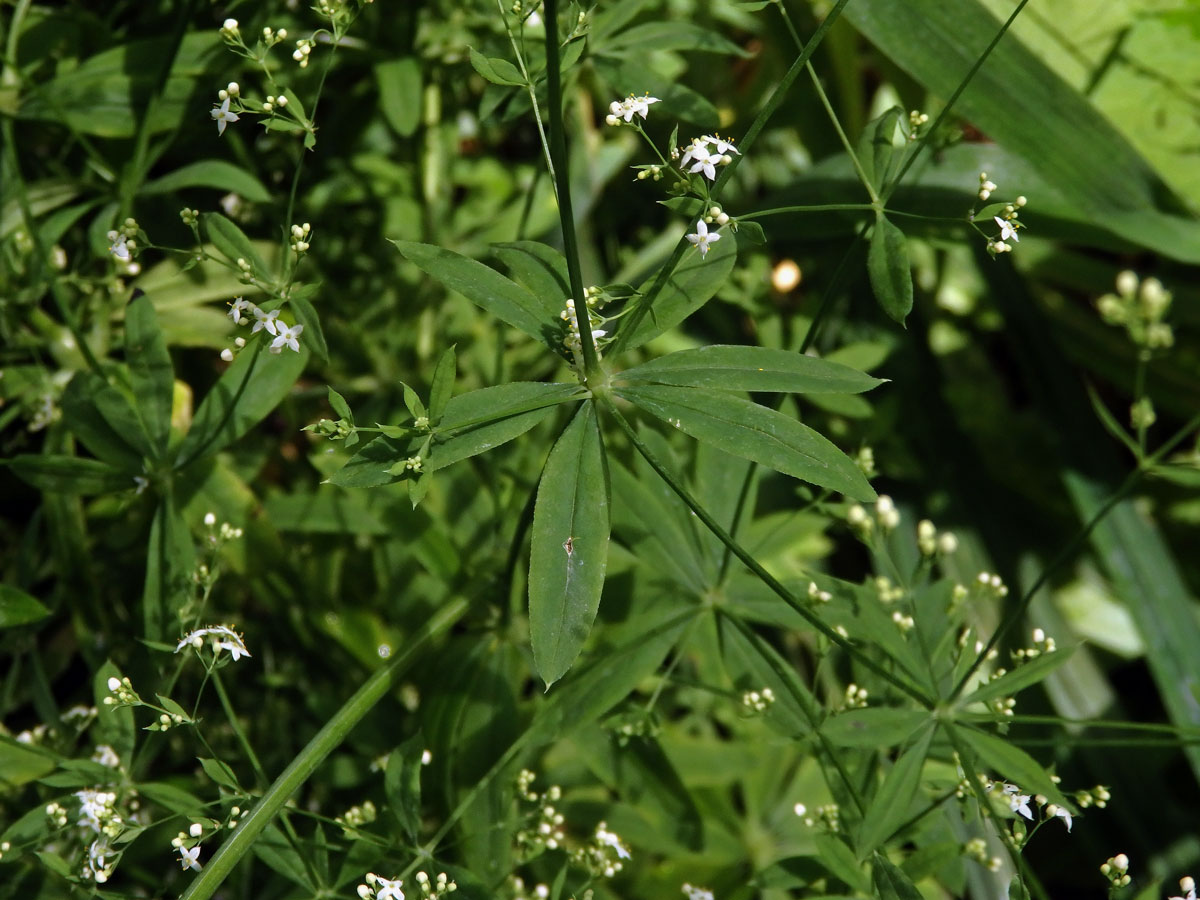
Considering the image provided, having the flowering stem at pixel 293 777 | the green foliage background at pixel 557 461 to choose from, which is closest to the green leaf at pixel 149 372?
the green foliage background at pixel 557 461

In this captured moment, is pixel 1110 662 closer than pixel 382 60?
No

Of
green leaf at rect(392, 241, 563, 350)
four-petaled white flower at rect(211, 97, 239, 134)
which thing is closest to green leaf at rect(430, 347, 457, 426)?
green leaf at rect(392, 241, 563, 350)

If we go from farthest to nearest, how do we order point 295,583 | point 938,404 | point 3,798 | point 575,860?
1. point 938,404
2. point 295,583
3. point 3,798
4. point 575,860

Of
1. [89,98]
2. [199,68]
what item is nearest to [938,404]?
[199,68]

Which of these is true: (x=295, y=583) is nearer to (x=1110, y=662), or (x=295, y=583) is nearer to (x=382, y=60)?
(x=382, y=60)

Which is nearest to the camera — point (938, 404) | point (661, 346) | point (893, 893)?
point (893, 893)

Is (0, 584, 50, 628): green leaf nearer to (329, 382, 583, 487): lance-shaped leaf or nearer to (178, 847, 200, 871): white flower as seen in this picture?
(178, 847, 200, 871): white flower

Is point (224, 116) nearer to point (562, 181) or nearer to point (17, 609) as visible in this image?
point (562, 181)
